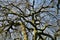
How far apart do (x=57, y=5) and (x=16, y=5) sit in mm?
1474

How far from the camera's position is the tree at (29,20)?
7871 mm

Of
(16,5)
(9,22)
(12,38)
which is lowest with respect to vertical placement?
(12,38)

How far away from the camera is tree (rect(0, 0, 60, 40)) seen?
25.8 ft

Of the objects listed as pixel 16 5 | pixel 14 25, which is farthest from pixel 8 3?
pixel 14 25

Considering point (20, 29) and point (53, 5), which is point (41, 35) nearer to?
point (20, 29)

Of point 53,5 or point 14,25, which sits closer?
point 14,25

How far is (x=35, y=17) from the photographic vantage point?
7.97m

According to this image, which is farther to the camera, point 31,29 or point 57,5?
point 57,5

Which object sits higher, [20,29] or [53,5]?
[53,5]

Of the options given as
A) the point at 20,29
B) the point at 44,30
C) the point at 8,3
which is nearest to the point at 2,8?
the point at 8,3

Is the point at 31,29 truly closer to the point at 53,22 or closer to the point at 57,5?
the point at 53,22

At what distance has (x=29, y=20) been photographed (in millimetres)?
8000

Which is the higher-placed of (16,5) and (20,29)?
(16,5)

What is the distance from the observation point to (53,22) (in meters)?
8.28
